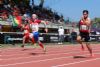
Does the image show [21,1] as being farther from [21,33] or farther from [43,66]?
[43,66]

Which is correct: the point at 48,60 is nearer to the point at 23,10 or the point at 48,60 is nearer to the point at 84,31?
the point at 84,31

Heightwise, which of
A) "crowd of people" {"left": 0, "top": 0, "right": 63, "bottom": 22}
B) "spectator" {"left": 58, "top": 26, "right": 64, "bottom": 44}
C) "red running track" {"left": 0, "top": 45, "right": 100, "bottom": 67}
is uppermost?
"crowd of people" {"left": 0, "top": 0, "right": 63, "bottom": 22}

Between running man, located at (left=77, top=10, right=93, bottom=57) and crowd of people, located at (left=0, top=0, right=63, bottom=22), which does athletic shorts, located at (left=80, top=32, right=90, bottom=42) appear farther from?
crowd of people, located at (left=0, top=0, right=63, bottom=22)

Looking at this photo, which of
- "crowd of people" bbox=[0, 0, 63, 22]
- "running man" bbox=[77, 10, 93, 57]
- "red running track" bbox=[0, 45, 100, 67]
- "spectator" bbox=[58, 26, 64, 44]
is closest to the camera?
"red running track" bbox=[0, 45, 100, 67]

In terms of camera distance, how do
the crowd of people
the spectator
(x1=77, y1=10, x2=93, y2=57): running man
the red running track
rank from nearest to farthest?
1. the red running track
2. (x1=77, y1=10, x2=93, y2=57): running man
3. the crowd of people
4. the spectator

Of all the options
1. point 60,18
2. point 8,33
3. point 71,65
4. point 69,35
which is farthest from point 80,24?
point 60,18

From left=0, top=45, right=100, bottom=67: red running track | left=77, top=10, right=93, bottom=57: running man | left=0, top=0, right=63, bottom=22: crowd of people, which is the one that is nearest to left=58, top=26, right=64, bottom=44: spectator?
left=0, top=0, right=63, bottom=22: crowd of people

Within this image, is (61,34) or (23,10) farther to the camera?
(23,10)

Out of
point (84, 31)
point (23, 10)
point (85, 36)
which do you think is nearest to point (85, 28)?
point (84, 31)

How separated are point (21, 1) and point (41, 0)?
5.67 meters

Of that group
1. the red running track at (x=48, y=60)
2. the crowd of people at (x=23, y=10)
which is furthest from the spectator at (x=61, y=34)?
the red running track at (x=48, y=60)

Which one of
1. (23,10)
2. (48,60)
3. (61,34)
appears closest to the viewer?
(48,60)

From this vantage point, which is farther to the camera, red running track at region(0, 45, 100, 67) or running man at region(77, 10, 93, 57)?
running man at region(77, 10, 93, 57)

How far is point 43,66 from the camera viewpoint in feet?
42.0
